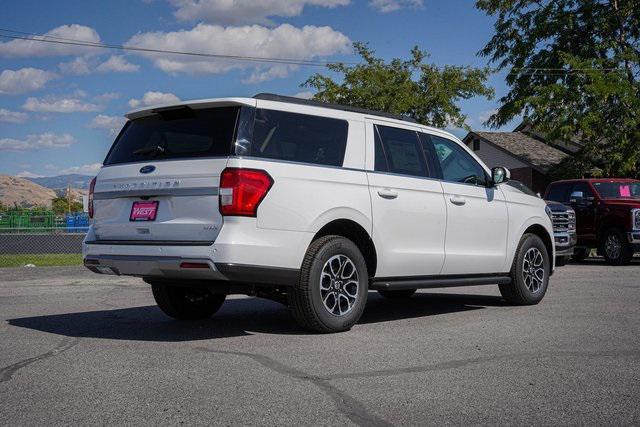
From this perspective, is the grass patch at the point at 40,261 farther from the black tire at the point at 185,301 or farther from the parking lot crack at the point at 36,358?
the parking lot crack at the point at 36,358

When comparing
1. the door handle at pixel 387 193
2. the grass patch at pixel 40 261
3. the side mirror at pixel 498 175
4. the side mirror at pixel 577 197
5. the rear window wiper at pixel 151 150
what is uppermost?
the rear window wiper at pixel 151 150

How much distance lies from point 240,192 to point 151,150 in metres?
1.19

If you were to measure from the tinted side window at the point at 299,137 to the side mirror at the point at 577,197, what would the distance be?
41.3ft

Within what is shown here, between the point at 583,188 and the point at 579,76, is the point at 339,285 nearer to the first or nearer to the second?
the point at 583,188

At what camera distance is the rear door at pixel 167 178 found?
5938mm

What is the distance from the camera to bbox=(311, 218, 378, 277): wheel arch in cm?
657

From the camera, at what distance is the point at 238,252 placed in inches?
226

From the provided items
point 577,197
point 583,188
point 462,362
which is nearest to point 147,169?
point 462,362

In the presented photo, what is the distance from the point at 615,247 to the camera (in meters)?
17.2

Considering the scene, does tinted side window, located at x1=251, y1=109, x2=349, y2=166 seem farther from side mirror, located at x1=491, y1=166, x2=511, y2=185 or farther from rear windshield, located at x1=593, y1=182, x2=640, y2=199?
rear windshield, located at x1=593, y1=182, x2=640, y2=199

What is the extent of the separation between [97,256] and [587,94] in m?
26.8

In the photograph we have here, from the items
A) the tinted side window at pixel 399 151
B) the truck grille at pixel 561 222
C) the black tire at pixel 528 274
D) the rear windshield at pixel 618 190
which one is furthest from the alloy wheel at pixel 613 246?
the tinted side window at pixel 399 151

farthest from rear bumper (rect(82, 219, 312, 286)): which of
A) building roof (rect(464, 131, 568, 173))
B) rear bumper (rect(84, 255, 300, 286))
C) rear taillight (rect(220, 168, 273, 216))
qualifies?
building roof (rect(464, 131, 568, 173))

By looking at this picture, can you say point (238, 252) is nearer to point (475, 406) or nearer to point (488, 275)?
point (475, 406)
